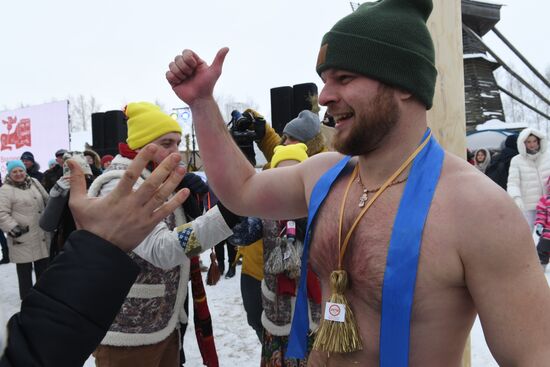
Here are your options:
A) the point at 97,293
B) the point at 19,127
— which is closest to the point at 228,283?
the point at 97,293

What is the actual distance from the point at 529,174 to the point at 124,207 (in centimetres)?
636

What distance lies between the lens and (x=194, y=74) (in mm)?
1711

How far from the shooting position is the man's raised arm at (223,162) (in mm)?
1700

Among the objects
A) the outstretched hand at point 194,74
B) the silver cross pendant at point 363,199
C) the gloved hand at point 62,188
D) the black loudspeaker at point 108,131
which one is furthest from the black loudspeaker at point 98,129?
the silver cross pendant at point 363,199

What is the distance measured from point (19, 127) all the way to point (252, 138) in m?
17.9

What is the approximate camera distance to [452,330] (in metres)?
1.29

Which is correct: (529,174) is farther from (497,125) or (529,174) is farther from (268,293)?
(497,125)

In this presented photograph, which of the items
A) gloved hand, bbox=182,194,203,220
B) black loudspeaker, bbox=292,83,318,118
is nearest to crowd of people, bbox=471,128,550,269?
black loudspeaker, bbox=292,83,318,118

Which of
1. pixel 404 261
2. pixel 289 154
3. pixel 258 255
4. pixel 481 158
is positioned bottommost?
pixel 258 255

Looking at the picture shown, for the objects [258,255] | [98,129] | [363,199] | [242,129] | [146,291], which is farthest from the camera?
[98,129]

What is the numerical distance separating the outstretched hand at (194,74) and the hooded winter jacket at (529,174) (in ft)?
17.9

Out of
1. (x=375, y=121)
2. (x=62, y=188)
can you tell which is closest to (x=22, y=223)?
(x=62, y=188)

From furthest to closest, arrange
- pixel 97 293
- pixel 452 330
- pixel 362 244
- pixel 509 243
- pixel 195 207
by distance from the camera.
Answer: pixel 195 207 → pixel 362 244 → pixel 452 330 → pixel 509 243 → pixel 97 293

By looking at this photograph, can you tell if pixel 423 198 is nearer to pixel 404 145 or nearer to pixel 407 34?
pixel 404 145
